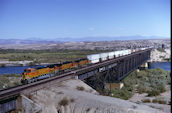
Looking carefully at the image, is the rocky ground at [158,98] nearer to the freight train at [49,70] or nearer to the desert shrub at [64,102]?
the desert shrub at [64,102]

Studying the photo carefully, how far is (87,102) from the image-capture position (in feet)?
61.5

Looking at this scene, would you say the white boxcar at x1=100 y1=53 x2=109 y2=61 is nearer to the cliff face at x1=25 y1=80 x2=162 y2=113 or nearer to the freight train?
the freight train

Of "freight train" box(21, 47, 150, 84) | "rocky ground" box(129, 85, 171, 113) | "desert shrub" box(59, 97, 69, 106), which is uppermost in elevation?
"freight train" box(21, 47, 150, 84)

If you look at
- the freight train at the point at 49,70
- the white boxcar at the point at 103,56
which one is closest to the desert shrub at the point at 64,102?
the freight train at the point at 49,70

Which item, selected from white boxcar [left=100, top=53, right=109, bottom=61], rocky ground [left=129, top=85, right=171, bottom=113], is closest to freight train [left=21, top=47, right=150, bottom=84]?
white boxcar [left=100, top=53, right=109, bottom=61]

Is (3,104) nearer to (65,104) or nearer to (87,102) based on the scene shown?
(65,104)

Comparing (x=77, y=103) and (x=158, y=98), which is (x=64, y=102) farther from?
(x=158, y=98)

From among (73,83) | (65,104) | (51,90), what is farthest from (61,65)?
(65,104)

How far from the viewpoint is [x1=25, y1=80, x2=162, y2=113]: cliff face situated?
17188 mm

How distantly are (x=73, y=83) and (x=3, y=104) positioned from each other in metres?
9.76

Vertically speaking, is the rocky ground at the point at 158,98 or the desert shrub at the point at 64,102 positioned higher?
the desert shrub at the point at 64,102

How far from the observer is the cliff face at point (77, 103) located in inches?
677

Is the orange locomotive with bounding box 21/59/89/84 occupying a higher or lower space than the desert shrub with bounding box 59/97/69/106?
higher

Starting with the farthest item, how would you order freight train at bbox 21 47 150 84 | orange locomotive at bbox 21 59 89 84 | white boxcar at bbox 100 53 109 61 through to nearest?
white boxcar at bbox 100 53 109 61 < freight train at bbox 21 47 150 84 < orange locomotive at bbox 21 59 89 84
